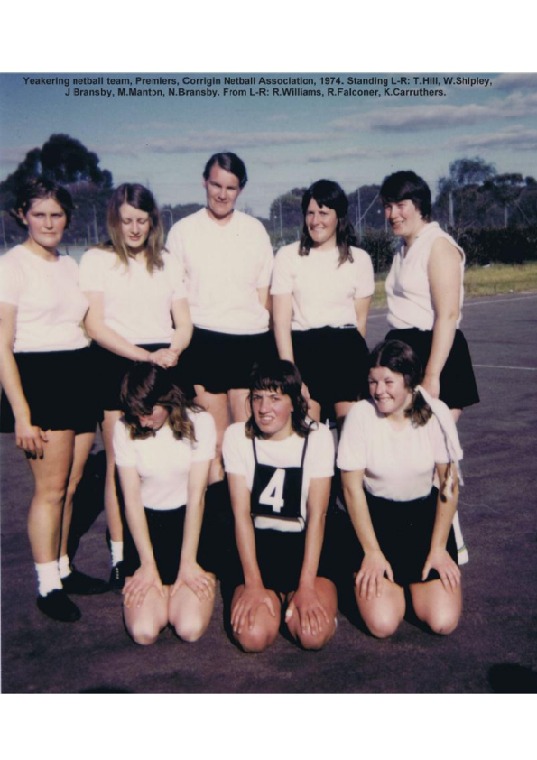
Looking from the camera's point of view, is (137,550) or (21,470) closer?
(137,550)

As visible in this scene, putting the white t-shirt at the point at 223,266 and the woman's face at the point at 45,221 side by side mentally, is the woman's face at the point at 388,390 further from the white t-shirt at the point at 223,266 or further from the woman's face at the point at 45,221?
the woman's face at the point at 45,221

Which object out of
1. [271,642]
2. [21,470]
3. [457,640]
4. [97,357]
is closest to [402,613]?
[457,640]

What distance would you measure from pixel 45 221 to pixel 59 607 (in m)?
1.67

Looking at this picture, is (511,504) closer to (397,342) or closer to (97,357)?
(397,342)

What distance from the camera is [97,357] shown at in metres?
3.74

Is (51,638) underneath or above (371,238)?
underneath

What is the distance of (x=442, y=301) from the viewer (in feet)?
12.0

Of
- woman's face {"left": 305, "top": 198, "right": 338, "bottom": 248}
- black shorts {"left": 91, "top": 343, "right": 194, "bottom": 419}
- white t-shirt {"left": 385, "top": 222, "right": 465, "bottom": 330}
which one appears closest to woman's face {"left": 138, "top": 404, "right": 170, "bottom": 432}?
black shorts {"left": 91, "top": 343, "right": 194, "bottom": 419}

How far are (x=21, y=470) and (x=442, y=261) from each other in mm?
3672

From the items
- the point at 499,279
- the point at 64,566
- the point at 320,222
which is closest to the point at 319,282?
the point at 320,222

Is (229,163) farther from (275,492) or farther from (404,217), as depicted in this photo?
(275,492)

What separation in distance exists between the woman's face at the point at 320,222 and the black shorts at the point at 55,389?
1.19m

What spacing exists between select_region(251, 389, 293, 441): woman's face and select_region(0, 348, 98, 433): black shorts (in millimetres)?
770

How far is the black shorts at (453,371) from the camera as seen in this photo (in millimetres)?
3809
